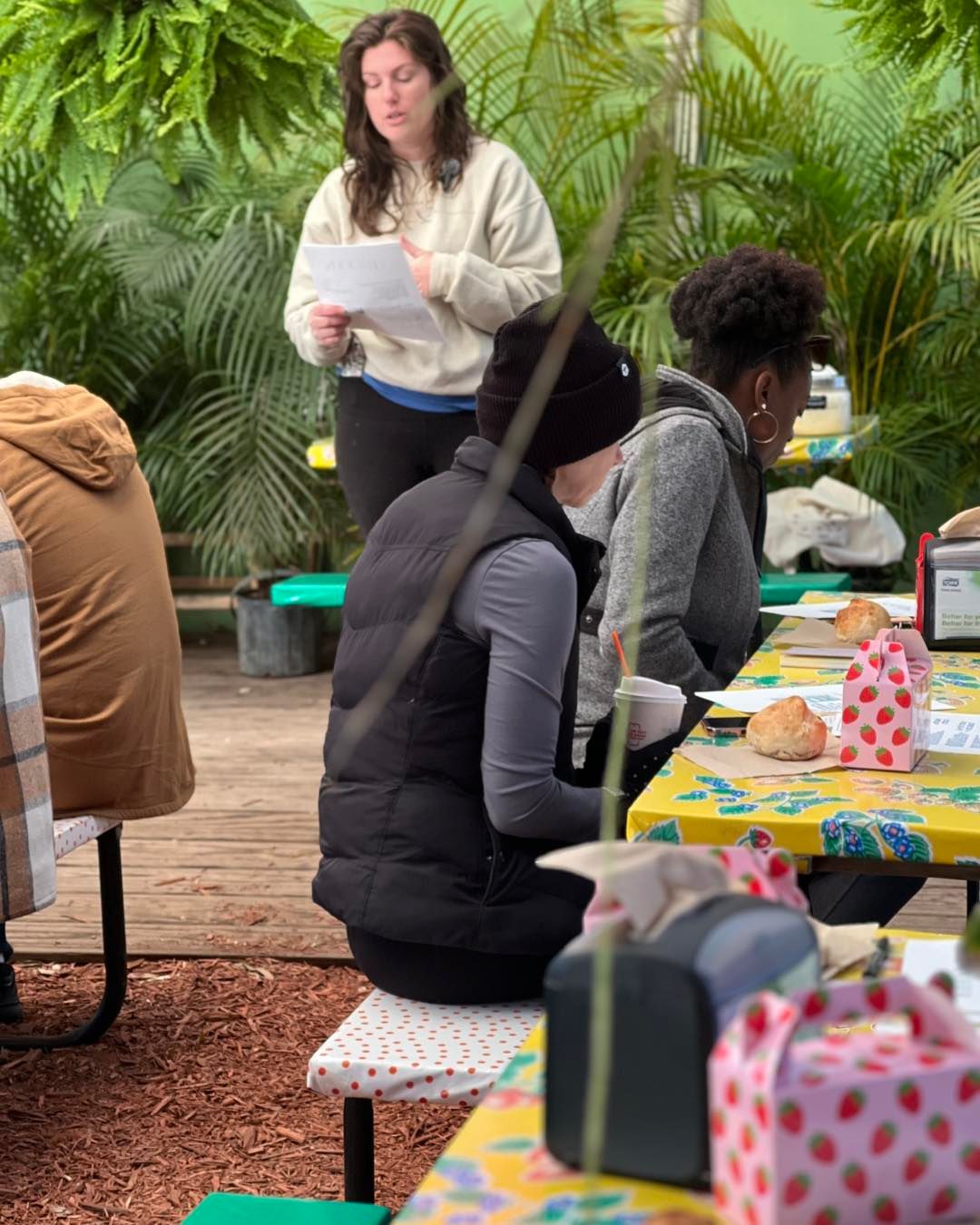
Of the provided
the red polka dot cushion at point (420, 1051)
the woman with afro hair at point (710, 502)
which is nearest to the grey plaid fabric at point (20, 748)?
the red polka dot cushion at point (420, 1051)

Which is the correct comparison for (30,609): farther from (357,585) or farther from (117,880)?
(117,880)

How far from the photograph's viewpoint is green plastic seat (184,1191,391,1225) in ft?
4.74

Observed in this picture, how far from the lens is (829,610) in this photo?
2766 millimetres

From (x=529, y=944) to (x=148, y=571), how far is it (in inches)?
46.4

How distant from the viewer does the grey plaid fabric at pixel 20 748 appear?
2.16 metres

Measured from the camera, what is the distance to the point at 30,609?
222 cm

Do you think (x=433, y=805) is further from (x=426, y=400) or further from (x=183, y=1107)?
(x=426, y=400)

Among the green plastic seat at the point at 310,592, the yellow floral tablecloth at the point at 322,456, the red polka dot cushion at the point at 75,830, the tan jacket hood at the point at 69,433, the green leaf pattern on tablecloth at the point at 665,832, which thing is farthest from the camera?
the yellow floral tablecloth at the point at 322,456

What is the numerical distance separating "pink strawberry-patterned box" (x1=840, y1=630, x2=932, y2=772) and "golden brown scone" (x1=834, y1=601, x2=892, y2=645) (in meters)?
0.74

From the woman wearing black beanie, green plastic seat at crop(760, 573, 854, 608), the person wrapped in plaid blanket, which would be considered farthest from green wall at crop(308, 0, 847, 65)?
the woman wearing black beanie

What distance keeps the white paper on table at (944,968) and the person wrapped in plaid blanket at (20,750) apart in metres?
1.32

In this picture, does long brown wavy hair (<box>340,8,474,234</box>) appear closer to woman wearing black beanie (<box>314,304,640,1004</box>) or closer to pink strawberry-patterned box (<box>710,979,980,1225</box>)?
woman wearing black beanie (<box>314,304,640,1004</box>)

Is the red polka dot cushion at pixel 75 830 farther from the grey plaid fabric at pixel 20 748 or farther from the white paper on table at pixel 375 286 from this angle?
the white paper on table at pixel 375 286

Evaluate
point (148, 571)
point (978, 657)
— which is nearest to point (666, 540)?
point (978, 657)
